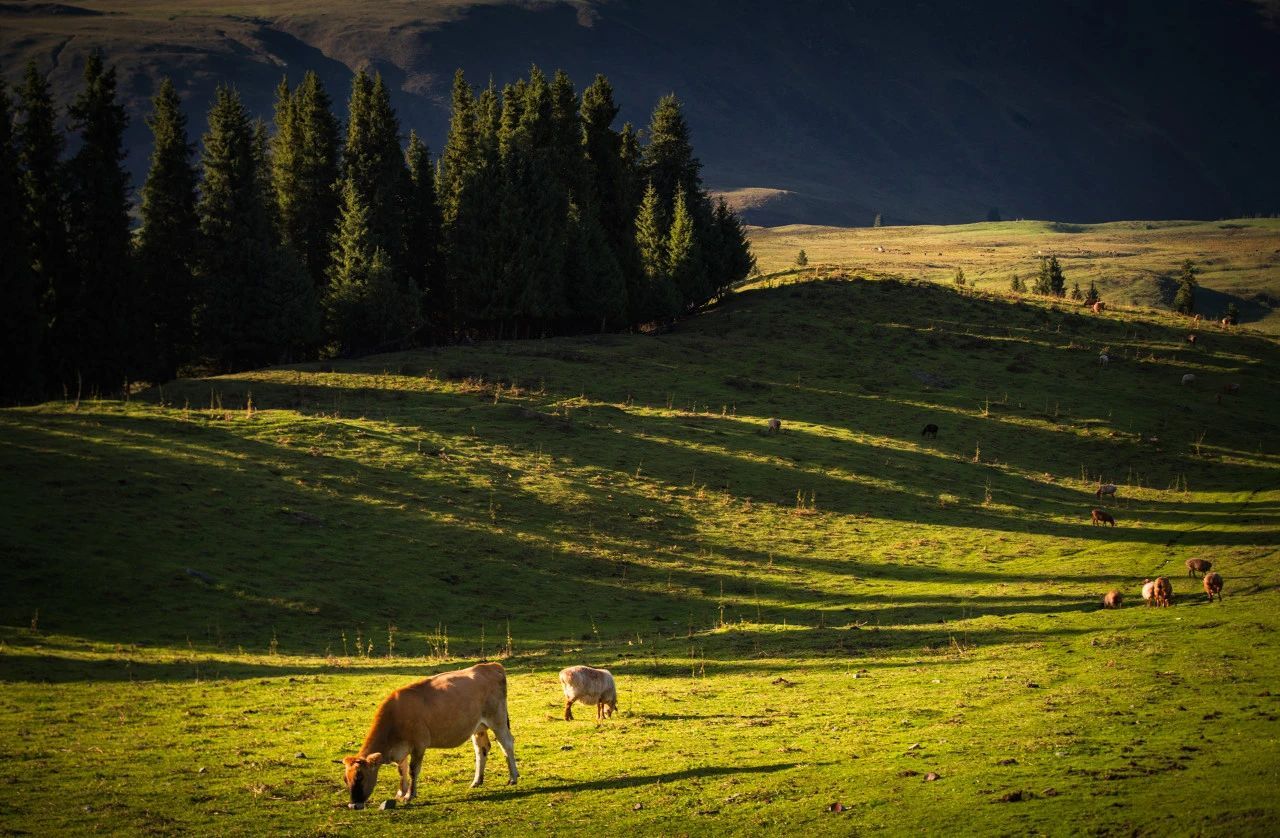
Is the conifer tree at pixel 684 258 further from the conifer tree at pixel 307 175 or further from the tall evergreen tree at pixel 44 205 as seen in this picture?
the tall evergreen tree at pixel 44 205

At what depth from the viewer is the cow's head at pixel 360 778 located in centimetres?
1644

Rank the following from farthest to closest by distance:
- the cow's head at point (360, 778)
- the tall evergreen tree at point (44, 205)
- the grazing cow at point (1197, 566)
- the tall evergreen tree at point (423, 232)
Answer: the tall evergreen tree at point (423, 232), the tall evergreen tree at point (44, 205), the grazing cow at point (1197, 566), the cow's head at point (360, 778)

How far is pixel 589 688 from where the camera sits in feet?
77.7

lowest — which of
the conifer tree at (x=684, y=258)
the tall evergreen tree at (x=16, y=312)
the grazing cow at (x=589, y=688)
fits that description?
the grazing cow at (x=589, y=688)

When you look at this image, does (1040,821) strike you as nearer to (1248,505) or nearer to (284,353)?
(1248,505)

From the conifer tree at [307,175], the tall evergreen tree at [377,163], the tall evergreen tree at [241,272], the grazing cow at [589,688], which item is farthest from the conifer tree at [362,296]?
the grazing cow at [589,688]

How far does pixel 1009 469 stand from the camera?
214ft

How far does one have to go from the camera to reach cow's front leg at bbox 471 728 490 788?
18.1 meters

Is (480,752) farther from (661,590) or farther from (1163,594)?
(1163,594)

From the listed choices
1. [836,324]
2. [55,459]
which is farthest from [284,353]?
[836,324]

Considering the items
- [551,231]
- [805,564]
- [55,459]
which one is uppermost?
[551,231]

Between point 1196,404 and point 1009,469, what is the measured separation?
27.8 meters

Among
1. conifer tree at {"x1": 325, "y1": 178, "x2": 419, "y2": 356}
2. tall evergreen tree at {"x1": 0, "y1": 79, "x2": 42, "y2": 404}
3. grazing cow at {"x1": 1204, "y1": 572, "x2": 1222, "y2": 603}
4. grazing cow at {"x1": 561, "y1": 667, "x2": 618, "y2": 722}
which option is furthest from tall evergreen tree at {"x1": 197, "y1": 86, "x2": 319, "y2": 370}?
grazing cow at {"x1": 1204, "y1": 572, "x2": 1222, "y2": 603}

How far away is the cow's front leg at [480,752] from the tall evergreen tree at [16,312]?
5299 centimetres
